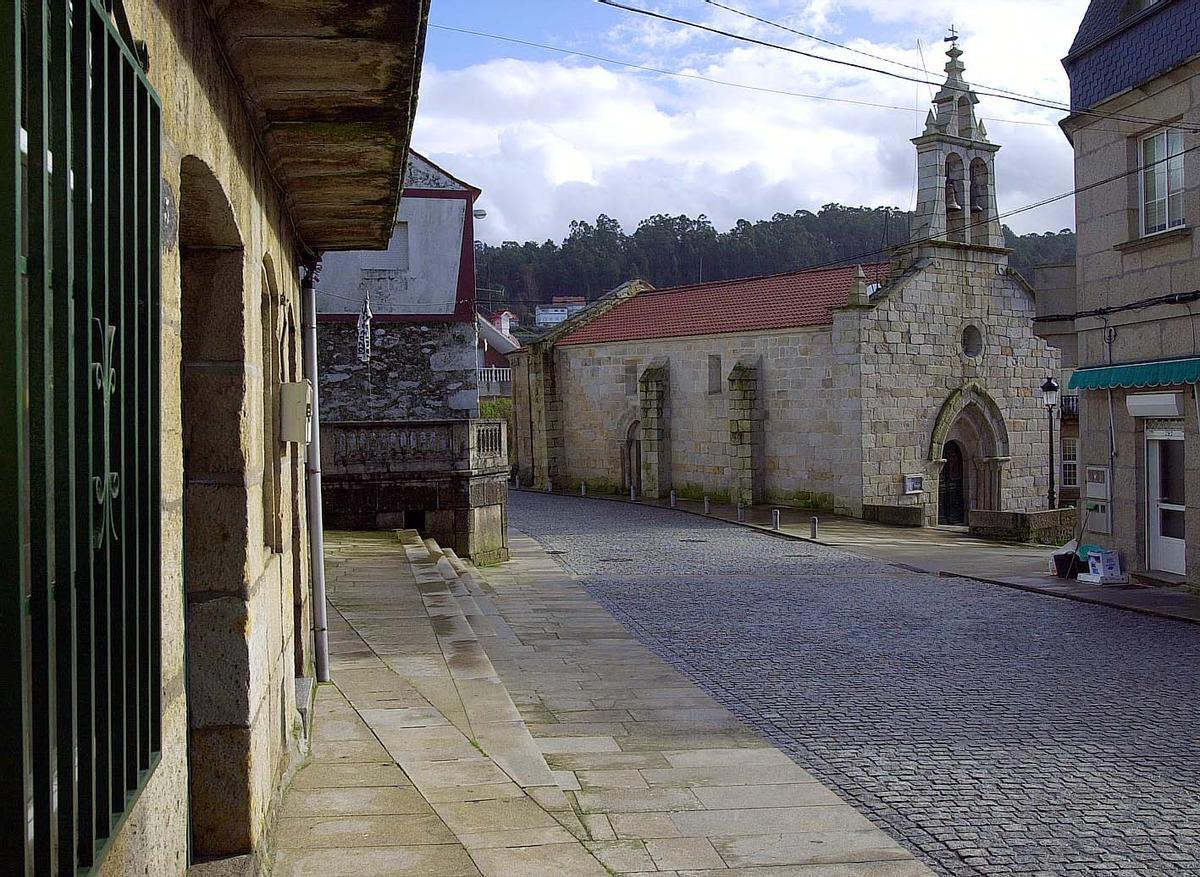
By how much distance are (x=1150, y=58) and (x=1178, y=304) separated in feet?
10.5

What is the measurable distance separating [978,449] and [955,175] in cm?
720

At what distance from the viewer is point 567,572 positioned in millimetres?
18562

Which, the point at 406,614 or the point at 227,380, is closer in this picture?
the point at 227,380

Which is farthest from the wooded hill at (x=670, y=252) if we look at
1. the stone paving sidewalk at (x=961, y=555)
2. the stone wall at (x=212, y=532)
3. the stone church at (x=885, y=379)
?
the stone wall at (x=212, y=532)

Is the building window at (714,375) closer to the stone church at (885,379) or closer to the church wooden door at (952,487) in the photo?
the stone church at (885,379)

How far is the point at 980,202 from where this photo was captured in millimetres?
30688

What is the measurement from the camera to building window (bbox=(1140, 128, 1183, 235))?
14273mm

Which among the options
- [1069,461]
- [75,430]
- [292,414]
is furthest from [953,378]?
Result: [75,430]

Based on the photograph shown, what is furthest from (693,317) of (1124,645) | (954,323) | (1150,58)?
(1124,645)

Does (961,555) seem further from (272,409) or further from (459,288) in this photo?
(272,409)

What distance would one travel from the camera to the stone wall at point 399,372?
2366 cm

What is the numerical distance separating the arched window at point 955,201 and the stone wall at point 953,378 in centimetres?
46

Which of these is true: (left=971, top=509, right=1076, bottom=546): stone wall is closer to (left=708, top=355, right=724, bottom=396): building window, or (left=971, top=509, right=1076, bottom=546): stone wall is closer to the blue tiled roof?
the blue tiled roof

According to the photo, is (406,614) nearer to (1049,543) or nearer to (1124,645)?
(1124,645)
